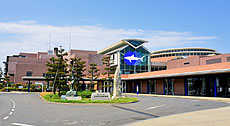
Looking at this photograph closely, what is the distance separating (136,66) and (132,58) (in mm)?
2491

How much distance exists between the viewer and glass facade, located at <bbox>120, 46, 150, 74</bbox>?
2208 inches

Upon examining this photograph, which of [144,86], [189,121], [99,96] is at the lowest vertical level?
[189,121]

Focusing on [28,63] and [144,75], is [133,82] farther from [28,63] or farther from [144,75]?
[28,63]

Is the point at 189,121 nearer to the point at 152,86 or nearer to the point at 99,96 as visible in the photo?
the point at 99,96

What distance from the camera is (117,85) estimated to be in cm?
2770

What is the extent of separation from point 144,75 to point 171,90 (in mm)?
6083

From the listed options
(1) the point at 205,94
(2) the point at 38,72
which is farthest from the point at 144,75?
(2) the point at 38,72

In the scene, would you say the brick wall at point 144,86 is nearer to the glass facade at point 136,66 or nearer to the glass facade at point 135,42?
the glass facade at point 136,66

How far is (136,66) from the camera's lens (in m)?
57.8

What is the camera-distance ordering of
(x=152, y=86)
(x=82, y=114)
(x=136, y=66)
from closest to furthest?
(x=82, y=114)
(x=152, y=86)
(x=136, y=66)

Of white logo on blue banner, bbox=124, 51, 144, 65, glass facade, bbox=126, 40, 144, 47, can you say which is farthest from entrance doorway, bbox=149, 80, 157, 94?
glass facade, bbox=126, 40, 144, 47

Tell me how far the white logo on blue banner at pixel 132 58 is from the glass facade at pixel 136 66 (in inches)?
30.2

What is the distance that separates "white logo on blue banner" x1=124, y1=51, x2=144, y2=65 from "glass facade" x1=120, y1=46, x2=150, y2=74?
0.77 meters

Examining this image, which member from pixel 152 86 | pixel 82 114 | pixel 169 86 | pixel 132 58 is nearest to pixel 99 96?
pixel 82 114
